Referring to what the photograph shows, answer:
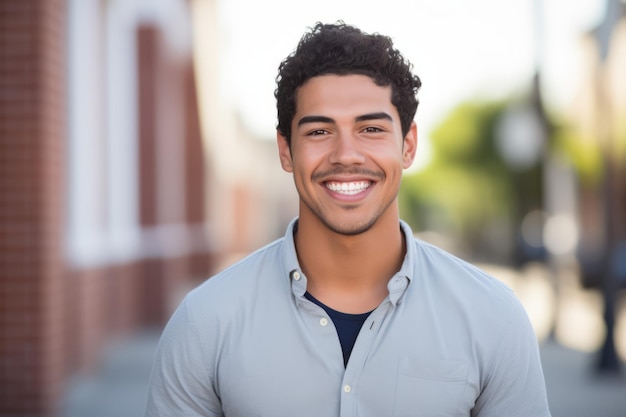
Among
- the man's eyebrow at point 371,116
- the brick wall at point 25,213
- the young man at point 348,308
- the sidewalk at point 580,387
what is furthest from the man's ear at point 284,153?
the sidewalk at point 580,387

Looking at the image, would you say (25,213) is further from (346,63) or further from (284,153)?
(346,63)

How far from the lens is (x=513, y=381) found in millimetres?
2824

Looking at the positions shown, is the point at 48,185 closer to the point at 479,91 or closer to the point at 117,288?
the point at 117,288

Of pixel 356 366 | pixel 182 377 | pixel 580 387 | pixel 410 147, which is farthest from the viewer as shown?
pixel 580 387

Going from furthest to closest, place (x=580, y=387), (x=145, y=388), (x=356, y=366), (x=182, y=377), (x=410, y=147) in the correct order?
(x=580, y=387)
(x=145, y=388)
(x=410, y=147)
(x=182, y=377)
(x=356, y=366)

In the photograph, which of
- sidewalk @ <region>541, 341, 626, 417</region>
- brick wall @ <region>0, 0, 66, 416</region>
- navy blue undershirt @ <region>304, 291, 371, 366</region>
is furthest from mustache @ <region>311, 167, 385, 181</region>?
sidewalk @ <region>541, 341, 626, 417</region>

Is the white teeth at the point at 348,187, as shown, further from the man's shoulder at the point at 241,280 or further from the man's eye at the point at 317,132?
the man's shoulder at the point at 241,280

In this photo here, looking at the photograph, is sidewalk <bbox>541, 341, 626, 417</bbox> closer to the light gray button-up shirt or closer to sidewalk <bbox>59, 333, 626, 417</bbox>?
sidewalk <bbox>59, 333, 626, 417</bbox>

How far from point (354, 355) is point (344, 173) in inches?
22.6

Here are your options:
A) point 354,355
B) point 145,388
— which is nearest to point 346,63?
point 354,355

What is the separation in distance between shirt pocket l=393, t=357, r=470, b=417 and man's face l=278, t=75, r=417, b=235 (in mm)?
485

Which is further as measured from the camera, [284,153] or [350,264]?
[284,153]

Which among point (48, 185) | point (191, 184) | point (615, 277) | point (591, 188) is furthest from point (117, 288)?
point (591, 188)

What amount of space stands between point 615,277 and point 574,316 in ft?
16.8
